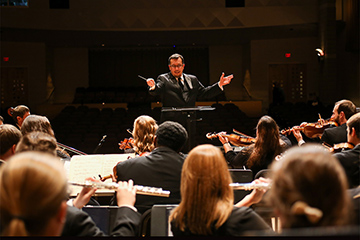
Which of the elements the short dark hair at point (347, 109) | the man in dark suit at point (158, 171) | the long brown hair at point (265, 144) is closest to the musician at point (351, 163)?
the long brown hair at point (265, 144)

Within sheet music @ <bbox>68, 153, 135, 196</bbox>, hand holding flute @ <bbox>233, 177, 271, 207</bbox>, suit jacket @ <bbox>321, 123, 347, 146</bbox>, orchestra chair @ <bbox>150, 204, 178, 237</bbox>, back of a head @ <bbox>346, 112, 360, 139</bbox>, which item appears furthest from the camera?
suit jacket @ <bbox>321, 123, 347, 146</bbox>

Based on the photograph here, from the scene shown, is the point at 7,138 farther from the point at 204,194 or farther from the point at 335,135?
the point at 335,135

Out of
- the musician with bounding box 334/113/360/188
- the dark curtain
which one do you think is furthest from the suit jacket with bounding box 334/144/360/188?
the dark curtain

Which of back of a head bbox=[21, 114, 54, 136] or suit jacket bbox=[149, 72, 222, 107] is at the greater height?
suit jacket bbox=[149, 72, 222, 107]

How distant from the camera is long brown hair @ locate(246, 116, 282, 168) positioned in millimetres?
4082

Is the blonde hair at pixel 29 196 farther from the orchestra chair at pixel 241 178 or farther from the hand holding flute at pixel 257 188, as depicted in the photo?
the orchestra chair at pixel 241 178

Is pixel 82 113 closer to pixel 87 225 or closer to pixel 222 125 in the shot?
pixel 222 125

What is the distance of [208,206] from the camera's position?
78.7 inches

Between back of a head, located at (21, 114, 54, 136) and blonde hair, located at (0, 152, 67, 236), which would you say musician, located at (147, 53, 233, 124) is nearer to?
back of a head, located at (21, 114, 54, 136)

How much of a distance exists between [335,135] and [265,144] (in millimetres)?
1025

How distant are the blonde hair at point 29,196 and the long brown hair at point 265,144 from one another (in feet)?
9.86

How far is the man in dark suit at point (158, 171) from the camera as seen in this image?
298 centimetres

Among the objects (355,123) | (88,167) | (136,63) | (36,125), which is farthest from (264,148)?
(136,63)

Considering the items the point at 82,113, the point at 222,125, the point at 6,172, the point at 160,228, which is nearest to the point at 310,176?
the point at 6,172
